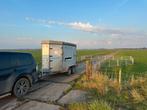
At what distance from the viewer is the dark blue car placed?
23.6ft

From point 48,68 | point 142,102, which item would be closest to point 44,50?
point 48,68

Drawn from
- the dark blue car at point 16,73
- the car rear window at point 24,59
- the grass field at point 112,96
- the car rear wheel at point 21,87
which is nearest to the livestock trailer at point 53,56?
the grass field at point 112,96

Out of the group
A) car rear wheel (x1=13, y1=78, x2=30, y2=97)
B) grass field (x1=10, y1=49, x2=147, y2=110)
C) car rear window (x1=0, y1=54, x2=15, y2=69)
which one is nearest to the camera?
grass field (x1=10, y1=49, x2=147, y2=110)

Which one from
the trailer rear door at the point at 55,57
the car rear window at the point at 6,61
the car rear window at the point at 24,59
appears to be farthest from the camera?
the trailer rear door at the point at 55,57

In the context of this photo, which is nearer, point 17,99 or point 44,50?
point 17,99

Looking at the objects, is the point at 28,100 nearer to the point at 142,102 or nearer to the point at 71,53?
the point at 142,102

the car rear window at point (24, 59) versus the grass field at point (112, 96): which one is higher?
the car rear window at point (24, 59)

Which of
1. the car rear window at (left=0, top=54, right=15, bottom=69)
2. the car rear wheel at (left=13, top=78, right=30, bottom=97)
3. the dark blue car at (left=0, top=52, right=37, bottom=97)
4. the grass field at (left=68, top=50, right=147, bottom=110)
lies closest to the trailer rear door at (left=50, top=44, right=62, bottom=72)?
the grass field at (left=68, top=50, right=147, bottom=110)

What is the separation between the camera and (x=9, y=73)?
292 inches

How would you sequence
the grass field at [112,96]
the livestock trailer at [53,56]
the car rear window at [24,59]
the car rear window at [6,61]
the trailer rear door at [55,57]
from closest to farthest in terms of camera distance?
the grass field at [112,96]
the car rear window at [6,61]
the car rear window at [24,59]
the livestock trailer at [53,56]
the trailer rear door at [55,57]

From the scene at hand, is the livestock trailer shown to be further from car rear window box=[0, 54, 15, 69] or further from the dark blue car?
car rear window box=[0, 54, 15, 69]

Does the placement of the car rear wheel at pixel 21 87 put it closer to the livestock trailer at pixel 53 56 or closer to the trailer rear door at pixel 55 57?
the livestock trailer at pixel 53 56

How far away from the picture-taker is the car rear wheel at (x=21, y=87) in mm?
7887

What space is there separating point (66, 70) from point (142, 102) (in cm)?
790
